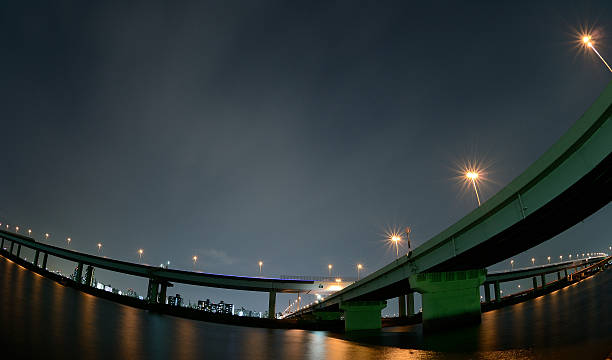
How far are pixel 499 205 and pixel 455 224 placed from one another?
5439 millimetres

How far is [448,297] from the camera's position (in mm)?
32375

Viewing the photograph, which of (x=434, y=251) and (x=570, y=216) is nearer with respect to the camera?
(x=570, y=216)

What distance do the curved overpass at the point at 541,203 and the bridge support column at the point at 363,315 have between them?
3069 cm

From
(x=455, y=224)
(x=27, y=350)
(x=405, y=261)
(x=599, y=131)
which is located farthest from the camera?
(x=405, y=261)

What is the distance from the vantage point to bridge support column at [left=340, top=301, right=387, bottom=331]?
59.0m

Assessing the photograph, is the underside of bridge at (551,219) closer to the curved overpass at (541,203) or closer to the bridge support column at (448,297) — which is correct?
the curved overpass at (541,203)

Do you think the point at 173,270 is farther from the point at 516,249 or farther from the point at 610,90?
the point at 610,90

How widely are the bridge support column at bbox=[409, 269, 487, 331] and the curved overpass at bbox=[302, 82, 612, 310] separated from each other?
1381 mm

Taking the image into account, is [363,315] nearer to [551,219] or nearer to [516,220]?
[551,219]

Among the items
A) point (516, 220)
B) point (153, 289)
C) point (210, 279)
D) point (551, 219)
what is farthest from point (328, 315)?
point (516, 220)

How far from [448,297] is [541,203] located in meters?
17.3

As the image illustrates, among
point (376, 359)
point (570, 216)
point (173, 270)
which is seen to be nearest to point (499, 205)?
point (570, 216)

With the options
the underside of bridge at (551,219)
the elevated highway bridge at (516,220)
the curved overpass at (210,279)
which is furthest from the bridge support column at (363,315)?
the curved overpass at (210,279)

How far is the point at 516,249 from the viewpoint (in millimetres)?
27500
